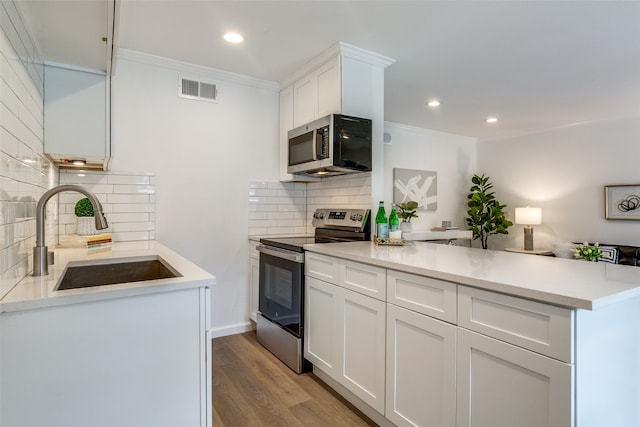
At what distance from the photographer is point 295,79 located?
3.04 m

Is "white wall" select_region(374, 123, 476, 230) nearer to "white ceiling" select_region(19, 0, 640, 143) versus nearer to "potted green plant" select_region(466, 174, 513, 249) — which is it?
"potted green plant" select_region(466, 174, 513, 249)

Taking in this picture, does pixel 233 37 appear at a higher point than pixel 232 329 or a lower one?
higher

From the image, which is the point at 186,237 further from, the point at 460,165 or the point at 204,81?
the point at 460,165

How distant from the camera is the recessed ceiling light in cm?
237

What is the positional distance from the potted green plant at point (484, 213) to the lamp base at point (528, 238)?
220mm

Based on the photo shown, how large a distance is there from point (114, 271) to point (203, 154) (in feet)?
4.61

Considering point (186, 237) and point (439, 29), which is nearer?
point (439, 29)

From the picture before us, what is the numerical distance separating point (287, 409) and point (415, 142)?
431 cm

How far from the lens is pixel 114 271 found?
1854 mm

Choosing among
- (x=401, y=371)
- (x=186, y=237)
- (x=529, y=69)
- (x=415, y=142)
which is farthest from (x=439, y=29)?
(x=415, y=142)

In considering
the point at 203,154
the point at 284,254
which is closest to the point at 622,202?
the point at 284,254

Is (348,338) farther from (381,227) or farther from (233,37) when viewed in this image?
(233,37)

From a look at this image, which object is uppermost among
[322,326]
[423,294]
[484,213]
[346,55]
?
[346,55]

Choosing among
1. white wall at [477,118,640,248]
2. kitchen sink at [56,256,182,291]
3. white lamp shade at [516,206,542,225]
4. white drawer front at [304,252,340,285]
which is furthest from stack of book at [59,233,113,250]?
white wall at [477,118,640,248]
